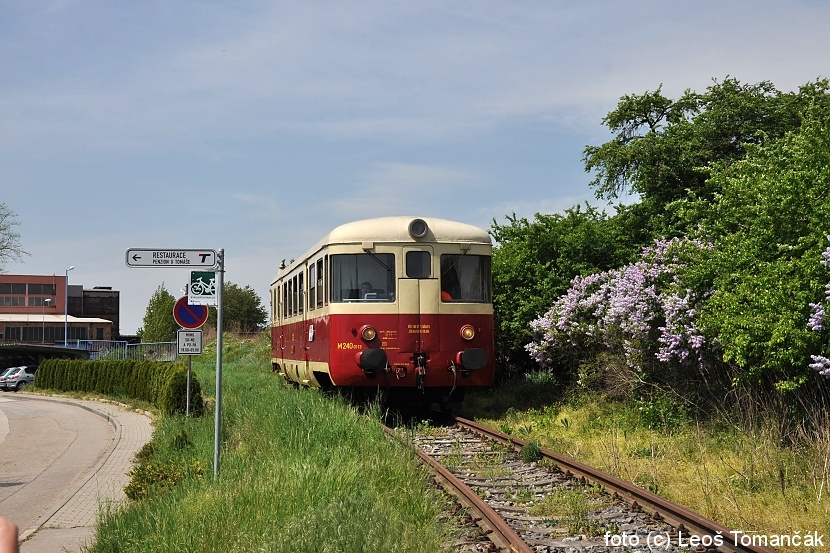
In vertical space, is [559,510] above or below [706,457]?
below

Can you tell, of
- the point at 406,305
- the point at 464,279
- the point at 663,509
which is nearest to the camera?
the point at 663,509

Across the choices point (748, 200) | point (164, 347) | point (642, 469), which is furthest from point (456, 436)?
point (164, 347)

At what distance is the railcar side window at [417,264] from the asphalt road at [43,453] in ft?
20.1

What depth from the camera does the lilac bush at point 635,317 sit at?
13.1m

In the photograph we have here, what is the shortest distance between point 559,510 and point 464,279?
7557mm

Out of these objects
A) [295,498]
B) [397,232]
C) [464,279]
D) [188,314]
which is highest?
[397,232]

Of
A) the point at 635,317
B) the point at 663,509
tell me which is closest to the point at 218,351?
the point at 663,509

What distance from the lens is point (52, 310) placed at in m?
106

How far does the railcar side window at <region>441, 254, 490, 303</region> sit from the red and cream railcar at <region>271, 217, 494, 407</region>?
0.05 feet

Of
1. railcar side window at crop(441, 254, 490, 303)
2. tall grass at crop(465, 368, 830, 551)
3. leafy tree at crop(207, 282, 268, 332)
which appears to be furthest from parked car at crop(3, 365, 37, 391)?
tall grass at crop(465, 368, 830, 551)

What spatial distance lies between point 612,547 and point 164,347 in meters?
32.2

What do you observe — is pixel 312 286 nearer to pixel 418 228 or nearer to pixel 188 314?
pixel 188 314

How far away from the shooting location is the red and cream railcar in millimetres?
15164

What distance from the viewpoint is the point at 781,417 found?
11469mm
